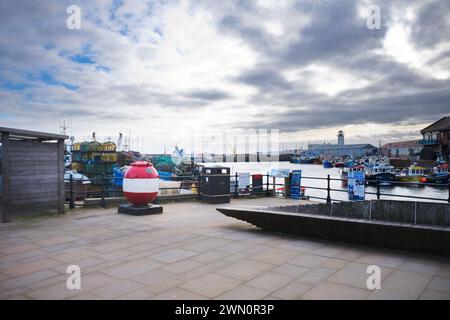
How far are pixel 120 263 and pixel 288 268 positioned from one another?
2793 mm

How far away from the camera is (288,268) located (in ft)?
17.5

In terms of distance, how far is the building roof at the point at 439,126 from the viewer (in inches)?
2804

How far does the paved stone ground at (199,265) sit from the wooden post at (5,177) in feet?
2.67

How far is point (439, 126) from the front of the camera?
75000 millimetres

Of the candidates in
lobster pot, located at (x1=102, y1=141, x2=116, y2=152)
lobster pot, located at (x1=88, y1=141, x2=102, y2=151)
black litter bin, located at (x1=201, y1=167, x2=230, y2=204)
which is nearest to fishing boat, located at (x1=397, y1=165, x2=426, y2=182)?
lobster pot, located at (x1=102, y1=141, x2=116, y2=152)

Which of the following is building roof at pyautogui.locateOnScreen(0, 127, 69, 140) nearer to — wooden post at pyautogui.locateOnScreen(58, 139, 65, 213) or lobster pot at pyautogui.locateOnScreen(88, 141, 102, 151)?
wooden post at pyautogui.locateOnScreen(58, 139, 65, 213)

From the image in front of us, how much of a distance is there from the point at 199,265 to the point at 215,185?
8.03 meters

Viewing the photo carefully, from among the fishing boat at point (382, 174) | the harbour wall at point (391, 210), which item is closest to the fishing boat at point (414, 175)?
the fishing boat at point (382, 174)

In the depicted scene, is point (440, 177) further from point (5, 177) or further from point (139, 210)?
point (5, 177)

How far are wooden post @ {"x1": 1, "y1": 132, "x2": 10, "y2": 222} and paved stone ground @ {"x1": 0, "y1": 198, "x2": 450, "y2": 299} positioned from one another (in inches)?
32.0

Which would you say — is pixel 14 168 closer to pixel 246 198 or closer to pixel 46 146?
pixel 46 146

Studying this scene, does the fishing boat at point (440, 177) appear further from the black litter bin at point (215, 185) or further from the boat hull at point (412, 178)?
the black litter bin at point (215, 185)

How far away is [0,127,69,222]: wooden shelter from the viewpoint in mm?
9109
